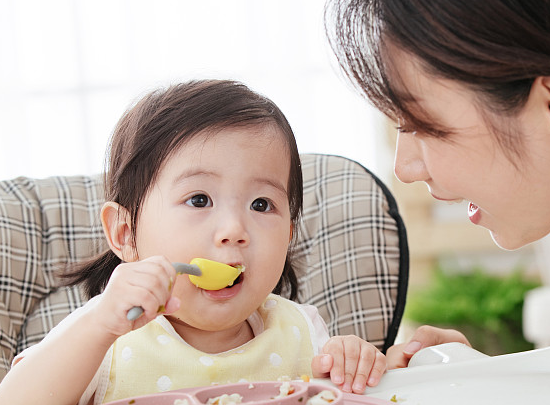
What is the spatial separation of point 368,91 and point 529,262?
328cm

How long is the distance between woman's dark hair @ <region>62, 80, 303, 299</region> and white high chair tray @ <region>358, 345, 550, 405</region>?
40 centimetres

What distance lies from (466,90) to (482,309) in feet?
9.63

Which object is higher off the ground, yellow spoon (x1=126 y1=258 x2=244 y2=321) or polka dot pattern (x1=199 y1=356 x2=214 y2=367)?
yellow spoon (x1=126 y1=258 x2=244 y2=321)

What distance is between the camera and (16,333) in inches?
49.9

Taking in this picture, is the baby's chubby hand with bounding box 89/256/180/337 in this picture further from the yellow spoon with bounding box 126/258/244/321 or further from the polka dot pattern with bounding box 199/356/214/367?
the polka dot pattern with bounding box 199/356/214/367

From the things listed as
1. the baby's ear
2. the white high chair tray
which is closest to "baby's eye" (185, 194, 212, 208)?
the baby's ear

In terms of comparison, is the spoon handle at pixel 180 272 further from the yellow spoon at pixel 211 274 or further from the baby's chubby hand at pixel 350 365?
the baby's chubby hand at pixel 350 365

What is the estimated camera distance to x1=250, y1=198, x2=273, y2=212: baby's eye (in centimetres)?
105

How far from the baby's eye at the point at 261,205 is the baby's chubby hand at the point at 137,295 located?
251 millimetres

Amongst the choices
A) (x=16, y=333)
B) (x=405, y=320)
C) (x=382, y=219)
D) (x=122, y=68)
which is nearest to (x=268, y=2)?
(x=122, y=68)

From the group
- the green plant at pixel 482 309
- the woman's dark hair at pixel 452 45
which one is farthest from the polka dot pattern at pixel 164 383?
the green plant at pixel 482 309

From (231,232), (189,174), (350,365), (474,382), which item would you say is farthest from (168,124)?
(474,382)

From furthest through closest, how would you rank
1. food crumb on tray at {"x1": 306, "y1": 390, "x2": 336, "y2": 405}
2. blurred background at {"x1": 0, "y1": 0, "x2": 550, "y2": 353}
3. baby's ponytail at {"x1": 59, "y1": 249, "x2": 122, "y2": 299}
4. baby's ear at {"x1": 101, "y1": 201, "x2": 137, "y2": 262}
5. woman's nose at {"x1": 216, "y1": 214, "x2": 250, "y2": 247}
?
blurred background at {"x1": 0, "y1": 0, "x2": 550, "y2": 353} < baby's ponytail at {"x1": 59, "y1": 249, "x2": 122, "y2": 299} < baby's ear at {"x1": 101, "y1": 201, "x2": 137, "y2": 262} < woman's nose at {"x1": 216, "y1": 214, "x2": 250, "y2": 247} < food crumb on tray at {"x1": 306, "y1": 390, "x2": 336, "y2": 405}

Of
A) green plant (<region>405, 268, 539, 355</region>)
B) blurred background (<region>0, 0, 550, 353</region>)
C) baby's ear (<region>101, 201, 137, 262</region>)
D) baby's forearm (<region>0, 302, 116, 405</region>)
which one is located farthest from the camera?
green plant (<region>405, 268, 539, 355</region>)
